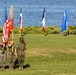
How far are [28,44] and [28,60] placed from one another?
16.2ft

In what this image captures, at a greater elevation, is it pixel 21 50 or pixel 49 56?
pixel 21 50

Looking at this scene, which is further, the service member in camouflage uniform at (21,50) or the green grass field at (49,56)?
the service member in camouflage uniform at (21,50)

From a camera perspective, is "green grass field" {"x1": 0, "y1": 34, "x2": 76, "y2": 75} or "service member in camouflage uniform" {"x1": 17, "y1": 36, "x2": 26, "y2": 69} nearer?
"green grass field" {"x1": 0, "y1": 34, "x2": 76, "y2": 75}

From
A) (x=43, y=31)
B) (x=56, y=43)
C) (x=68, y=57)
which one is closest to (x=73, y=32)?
(x=43, y=31)

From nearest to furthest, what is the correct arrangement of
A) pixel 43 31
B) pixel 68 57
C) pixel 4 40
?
pixel 4 40 < pixel 68 57 < pixel 43 31

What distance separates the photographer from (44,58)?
103 ft

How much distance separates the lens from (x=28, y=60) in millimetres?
30781

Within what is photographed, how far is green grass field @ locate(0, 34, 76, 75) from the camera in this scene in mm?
25984

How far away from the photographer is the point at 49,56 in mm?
31875

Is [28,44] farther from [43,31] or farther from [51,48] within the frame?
[43,31]

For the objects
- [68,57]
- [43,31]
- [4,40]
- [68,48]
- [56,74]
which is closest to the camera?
[56,74]

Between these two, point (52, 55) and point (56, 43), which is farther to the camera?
point (56, 43)

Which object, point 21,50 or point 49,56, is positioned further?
point 49,56

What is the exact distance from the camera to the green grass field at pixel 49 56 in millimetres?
25984
